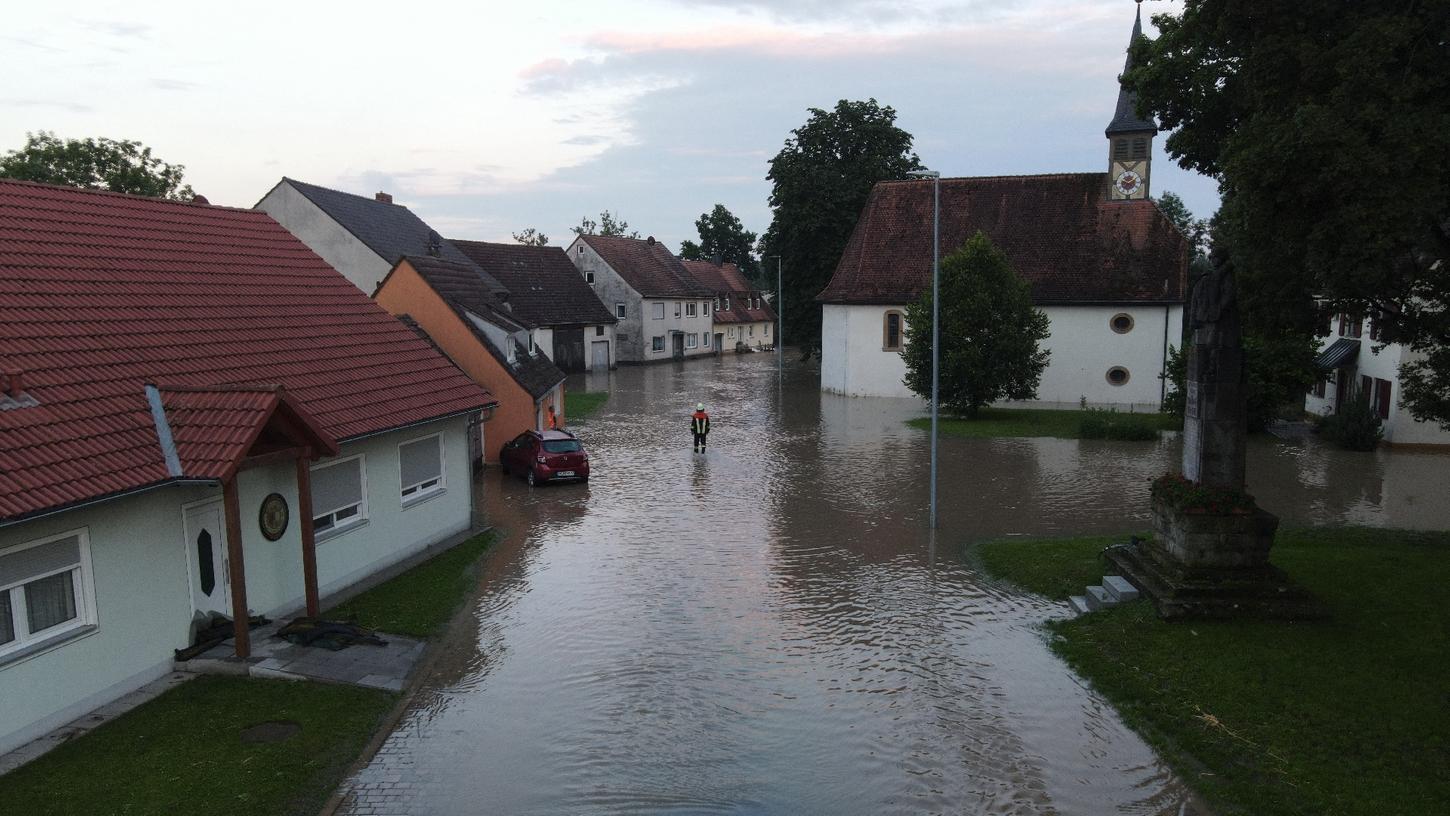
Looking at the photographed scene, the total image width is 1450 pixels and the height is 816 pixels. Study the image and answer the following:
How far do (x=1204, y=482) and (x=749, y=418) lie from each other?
23.1 metres

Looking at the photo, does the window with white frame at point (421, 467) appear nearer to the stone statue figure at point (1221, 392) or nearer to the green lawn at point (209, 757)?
the green lawn at point (209, 757)

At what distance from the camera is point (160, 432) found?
10.5m

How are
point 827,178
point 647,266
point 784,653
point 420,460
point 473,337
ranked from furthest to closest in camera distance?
point 647,266 < point 827,178 < point 473,337 < point 420,460 < point 784,653

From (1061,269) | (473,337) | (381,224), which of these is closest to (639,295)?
(381,224)

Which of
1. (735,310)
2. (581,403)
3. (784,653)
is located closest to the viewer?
(784,653)

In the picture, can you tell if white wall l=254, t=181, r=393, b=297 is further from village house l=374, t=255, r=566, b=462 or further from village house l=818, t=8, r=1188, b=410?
village house l=818, t=8, r=1188, b=410

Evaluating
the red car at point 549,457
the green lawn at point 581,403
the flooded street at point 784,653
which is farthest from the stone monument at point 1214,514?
the green lawn at point 581,403

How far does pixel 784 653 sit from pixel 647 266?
54885 millimetres

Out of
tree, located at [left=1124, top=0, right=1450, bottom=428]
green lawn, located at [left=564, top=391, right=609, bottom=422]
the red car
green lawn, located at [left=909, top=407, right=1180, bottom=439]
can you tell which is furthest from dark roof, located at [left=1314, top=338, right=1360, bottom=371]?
green lawn, located at [left=564, top=391, right=609, bottom=422]

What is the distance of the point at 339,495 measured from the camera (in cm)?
1386

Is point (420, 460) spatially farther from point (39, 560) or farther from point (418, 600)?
point (39, 560)

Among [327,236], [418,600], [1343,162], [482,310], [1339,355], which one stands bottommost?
[418,600]

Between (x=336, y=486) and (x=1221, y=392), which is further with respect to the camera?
(x=336, y=486)

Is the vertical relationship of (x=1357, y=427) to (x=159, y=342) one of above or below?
below
